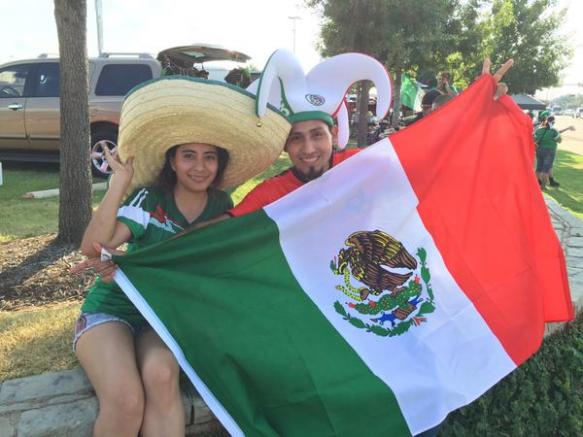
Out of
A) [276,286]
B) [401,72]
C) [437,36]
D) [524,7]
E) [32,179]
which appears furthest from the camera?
[524,7]

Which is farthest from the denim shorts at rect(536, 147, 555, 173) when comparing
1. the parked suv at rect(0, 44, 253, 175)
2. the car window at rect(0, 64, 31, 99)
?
the car window at rect(0, 64, 31, 99)

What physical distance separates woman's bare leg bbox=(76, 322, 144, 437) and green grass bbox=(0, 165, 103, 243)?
3543mm

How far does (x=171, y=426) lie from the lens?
211 centimetres

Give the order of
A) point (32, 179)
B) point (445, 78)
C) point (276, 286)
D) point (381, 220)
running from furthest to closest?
point (32, 179) < point (445, 78) < point (381, 220) < point (276, 286)

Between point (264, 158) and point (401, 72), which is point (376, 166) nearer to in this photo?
point (264, 158)

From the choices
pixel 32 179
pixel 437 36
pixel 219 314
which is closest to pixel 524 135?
pixel 219 314

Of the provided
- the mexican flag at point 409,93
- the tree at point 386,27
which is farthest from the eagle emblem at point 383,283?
the mexican flag at point 409,93

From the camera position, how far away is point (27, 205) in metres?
6.70

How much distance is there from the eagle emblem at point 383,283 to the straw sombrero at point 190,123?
72 cm

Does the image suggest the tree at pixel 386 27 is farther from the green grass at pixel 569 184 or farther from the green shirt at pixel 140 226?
the green shirt at pixel 140 226

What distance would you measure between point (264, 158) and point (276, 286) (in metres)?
0.75

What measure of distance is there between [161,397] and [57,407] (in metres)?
0.59

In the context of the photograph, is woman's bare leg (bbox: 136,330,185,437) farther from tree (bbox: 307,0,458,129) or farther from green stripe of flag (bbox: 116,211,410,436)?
tree (bbox: 307,0,458,129)

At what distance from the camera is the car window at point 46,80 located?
29.8 feet
